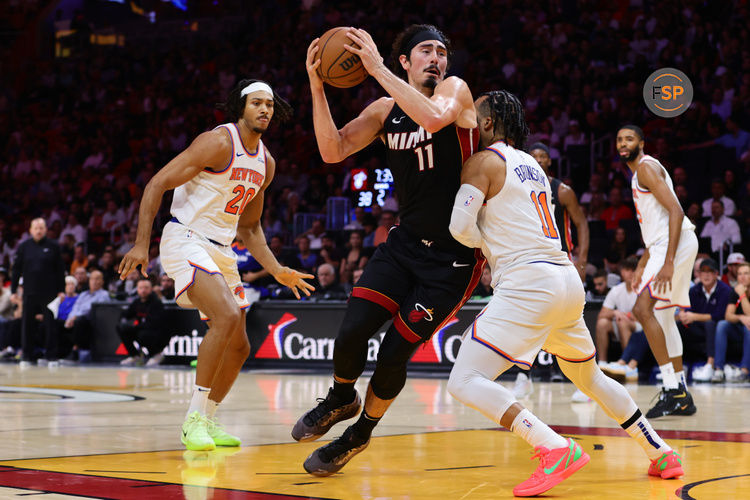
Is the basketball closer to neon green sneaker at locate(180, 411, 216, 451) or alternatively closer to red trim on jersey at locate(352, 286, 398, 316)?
red trim on jersey at locate(352, 286, 398, 316)

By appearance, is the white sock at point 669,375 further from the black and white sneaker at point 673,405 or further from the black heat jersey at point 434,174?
the black heat jersey at point 434,174

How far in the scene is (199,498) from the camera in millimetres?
3488

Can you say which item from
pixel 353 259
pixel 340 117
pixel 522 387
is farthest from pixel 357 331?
pixel 340 117

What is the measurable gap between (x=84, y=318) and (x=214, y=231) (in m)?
9.56

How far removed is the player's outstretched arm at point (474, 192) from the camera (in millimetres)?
3859

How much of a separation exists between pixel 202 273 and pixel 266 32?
18.1m

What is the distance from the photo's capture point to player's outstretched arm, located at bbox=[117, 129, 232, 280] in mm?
5121

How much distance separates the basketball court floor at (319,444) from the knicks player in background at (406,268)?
278 millimetres

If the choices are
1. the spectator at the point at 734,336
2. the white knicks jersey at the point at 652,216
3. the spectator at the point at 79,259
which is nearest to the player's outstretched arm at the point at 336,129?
the white knicks jersey at the point at 652,216

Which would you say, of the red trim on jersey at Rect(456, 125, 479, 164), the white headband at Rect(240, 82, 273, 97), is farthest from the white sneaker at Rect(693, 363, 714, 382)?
the red trim on jersey at Rect(456, 125, 479, 164)

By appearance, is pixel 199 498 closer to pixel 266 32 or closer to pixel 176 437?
pixel 176 437

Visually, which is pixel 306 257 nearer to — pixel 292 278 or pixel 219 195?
pixel 292 278

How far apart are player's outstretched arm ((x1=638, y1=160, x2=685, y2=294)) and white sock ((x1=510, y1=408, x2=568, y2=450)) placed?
3.19 metres

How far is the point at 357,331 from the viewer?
4.18 meters
